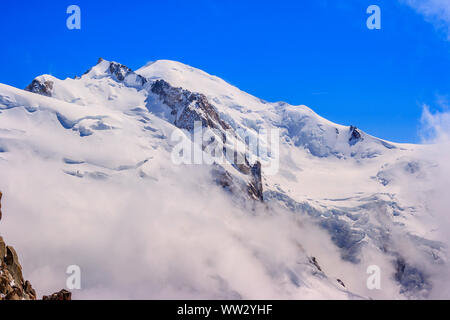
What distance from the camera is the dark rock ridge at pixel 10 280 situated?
148 ft

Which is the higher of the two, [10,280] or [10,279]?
[10,279]

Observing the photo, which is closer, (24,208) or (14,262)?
(14,262)

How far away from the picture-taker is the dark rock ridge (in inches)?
1780

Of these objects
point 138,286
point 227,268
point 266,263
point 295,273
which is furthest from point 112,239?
point 295,273

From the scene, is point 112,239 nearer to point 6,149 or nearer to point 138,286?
point 138,286

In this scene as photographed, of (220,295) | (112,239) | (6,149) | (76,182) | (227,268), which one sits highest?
(6,149)

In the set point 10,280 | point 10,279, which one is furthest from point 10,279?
point 10,280

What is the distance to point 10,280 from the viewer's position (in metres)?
49.3

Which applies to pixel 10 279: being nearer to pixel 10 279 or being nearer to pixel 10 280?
pixel 10 279

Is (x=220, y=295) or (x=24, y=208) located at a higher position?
(x=24, y=208)
